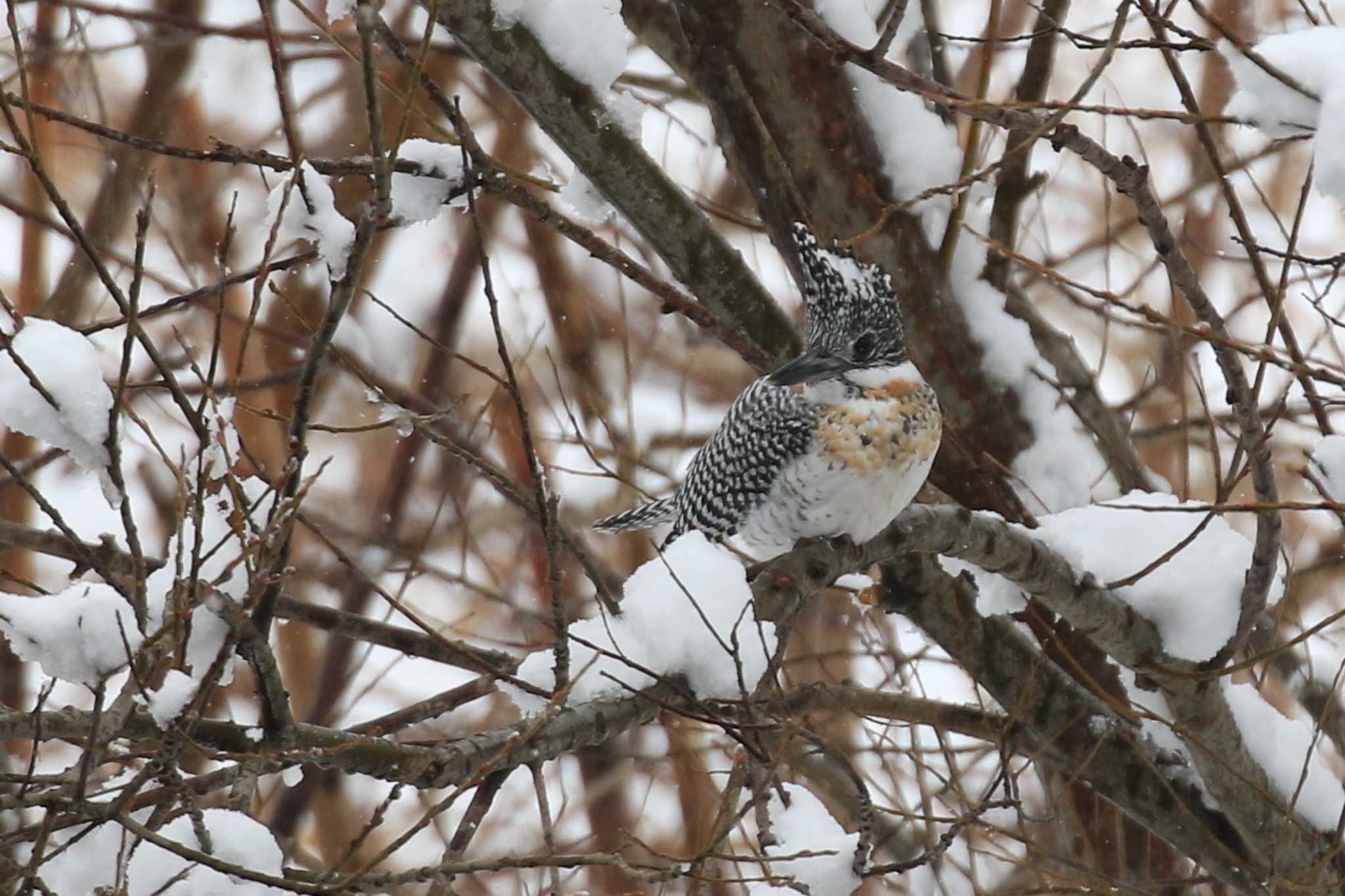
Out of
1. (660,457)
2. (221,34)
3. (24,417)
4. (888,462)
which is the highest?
(221,34)

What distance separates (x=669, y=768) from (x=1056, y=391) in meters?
2.71

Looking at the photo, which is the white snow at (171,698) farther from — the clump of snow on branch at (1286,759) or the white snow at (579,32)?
the clump of snow on branch at (1286,759)

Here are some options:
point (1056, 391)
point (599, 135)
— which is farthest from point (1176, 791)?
point (599, 135)

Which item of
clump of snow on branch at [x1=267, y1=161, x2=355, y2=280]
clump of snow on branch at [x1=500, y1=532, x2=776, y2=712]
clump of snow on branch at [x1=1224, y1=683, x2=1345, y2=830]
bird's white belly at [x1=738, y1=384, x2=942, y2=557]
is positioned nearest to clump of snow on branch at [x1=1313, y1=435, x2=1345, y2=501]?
clump of snow on branch at [x1=500, y1=532, x2=776, y2=712]

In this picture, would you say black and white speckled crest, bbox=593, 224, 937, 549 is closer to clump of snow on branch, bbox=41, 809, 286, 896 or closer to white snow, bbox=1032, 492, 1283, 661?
white snow, bbox=1032, 492, 1283, 661

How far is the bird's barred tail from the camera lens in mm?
4188

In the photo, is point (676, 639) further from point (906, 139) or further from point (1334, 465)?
point (906, 139)

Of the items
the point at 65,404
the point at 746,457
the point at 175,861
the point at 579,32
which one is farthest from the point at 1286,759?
the point at 65,404

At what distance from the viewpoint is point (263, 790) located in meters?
6.16

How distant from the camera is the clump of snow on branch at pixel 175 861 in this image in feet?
6.02

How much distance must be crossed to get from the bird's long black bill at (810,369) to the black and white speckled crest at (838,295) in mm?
70

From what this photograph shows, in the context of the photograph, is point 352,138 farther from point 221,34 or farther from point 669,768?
point 669,768

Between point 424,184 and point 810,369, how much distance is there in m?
1.02

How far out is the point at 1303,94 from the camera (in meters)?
1.95
